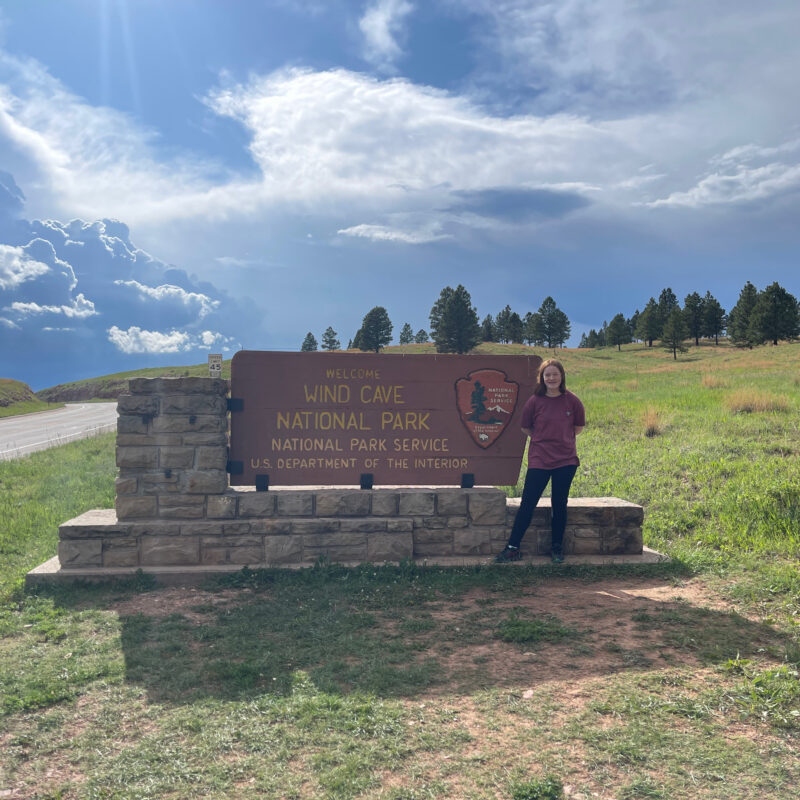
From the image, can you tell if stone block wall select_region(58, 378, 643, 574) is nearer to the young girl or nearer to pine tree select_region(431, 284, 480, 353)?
the young girl

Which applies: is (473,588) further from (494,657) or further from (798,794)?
(798,794)

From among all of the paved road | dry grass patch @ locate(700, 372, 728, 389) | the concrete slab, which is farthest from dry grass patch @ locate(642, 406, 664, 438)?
the paved road

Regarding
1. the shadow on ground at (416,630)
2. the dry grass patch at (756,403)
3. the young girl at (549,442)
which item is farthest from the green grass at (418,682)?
the dry grass patch at (756,403)

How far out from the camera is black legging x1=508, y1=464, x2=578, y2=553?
274 inches

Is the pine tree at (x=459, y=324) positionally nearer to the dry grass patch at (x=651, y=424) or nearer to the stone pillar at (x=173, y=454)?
the dry grass patch at (x=651, y=424)

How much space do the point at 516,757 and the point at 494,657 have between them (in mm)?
1313

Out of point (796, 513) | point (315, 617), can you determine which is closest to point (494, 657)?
point (315, 617)

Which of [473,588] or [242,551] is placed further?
[242,551]

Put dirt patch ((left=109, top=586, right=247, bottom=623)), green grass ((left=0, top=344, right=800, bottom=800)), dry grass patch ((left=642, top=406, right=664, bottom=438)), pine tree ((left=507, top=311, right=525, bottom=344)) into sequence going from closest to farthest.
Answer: green grass ((left=0, top=344, right=800, bottom=800)) → dirt patch ((left=109, top=586, right=247, bottom=623)) → dry grass patch ((left=642, top=406, right=664, bottom=438)) → pine tree ((left=507, top=311, right=525, bottom=344))

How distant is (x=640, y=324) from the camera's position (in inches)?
3398

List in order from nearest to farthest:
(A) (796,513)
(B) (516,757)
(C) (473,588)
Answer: (B) (516,757) < (C) (473,588) < (A) (796,513)

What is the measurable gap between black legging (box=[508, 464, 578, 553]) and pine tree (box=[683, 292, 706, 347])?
81647mm

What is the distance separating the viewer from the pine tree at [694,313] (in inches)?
3201

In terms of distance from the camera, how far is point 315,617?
5.60 m
